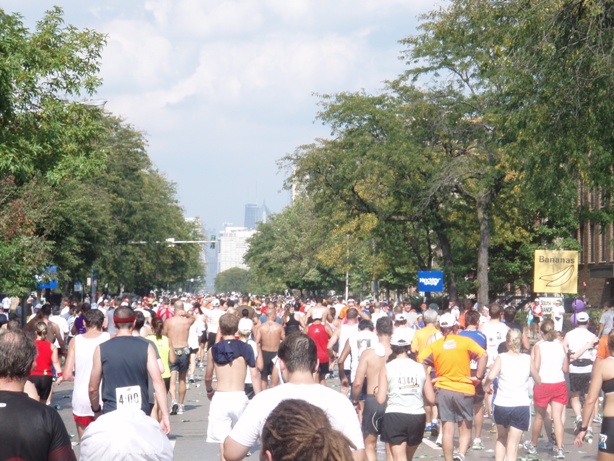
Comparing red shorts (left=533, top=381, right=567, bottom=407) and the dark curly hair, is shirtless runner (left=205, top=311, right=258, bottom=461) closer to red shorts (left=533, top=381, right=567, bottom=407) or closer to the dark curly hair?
red shorts (left=533, top=381, right=567, bottom=407)

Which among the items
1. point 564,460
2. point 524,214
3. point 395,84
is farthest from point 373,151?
point 564,460

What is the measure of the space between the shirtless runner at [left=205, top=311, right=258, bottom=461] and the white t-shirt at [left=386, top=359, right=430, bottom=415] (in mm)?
1317

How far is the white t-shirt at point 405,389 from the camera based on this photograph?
9.98 meters

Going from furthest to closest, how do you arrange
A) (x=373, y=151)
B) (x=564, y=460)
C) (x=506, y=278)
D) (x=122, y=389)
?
1. (x=506, y=278)
2. (x=373, y=151)
3. (x=564, y=460)
4. (x=122, y=389)

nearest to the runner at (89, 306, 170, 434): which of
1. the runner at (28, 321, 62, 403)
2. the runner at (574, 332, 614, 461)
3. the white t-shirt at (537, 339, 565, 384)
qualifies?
the runner at (574, 332, 614, 461)

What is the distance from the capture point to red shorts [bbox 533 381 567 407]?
13289 millimetres

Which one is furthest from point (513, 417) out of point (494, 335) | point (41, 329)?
point (41, 329)

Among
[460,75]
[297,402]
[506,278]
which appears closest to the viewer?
[297,402]

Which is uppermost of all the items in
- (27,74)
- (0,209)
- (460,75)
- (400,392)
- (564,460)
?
(460,75)

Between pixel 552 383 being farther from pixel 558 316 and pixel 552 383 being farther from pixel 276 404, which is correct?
pixel 558 316

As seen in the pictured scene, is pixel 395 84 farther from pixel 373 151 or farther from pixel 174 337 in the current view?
pixel 174 337

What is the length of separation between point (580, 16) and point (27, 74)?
9958 mm

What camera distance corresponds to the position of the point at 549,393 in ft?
43.7

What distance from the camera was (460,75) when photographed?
129ft
